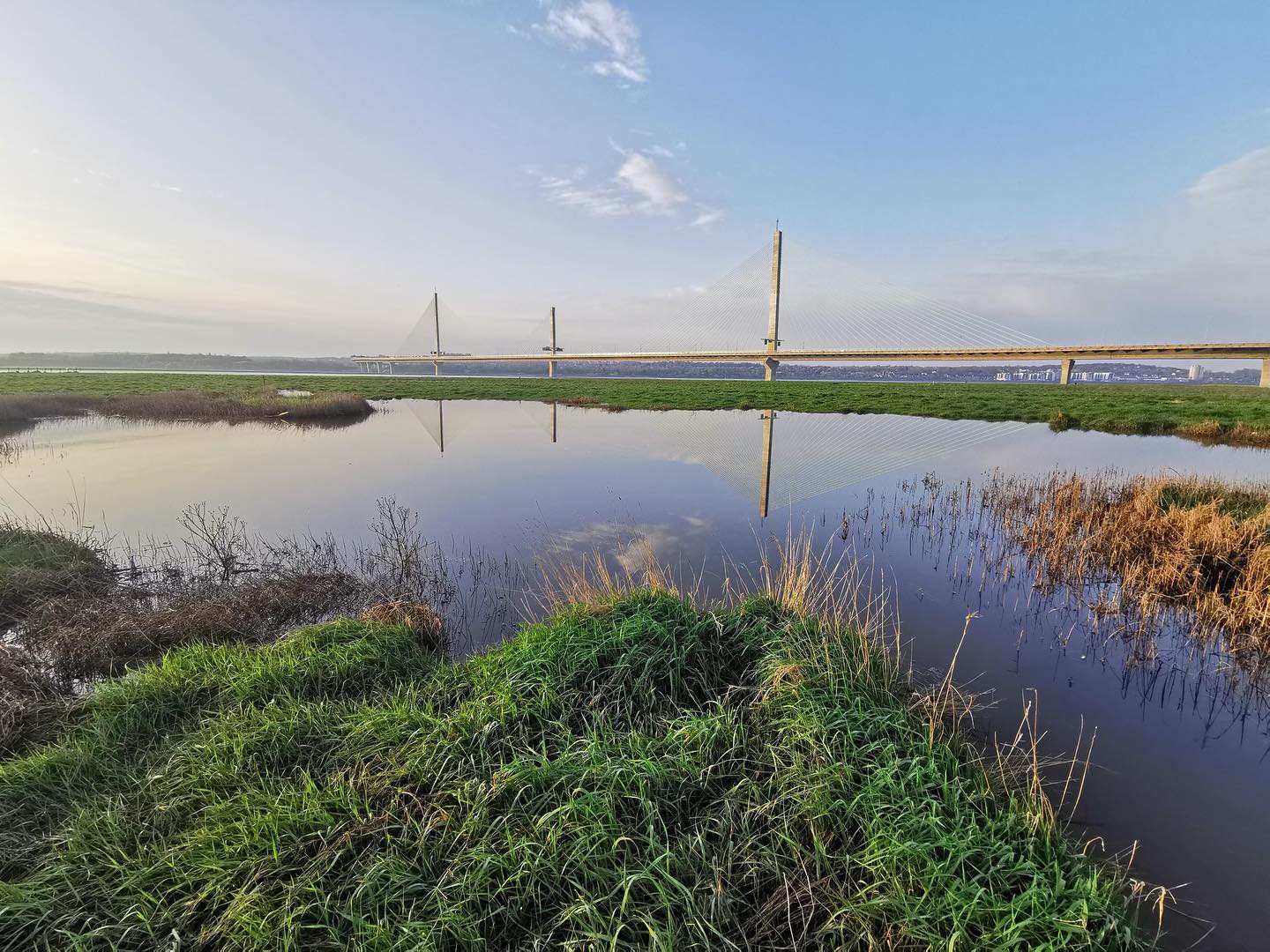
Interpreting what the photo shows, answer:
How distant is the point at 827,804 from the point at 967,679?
327 cm

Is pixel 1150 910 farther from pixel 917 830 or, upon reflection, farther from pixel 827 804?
pixel 827 804

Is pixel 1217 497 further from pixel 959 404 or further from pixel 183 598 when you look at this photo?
pixel 959 404

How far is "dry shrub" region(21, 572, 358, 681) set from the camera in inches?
219

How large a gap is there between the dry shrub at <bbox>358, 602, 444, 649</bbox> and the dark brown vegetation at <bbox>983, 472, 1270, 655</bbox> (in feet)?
27.9

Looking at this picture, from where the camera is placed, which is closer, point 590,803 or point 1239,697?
point 590,803

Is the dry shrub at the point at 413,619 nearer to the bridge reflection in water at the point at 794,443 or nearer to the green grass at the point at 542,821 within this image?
the green grass at the point at 542,821

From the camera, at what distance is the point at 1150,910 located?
3.18 m

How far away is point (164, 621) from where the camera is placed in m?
6.06

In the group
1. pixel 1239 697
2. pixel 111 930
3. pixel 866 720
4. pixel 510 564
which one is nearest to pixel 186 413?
pixel 510 564

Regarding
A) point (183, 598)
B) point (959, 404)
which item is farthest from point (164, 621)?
point (959, 404)

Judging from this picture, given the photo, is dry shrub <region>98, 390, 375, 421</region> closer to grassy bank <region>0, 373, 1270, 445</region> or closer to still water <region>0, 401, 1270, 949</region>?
still water <region>0, 401, 1270, 949</region>

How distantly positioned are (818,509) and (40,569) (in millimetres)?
13242

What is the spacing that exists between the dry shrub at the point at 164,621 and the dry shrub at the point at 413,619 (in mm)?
1207

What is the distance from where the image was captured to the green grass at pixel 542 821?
2.60m
